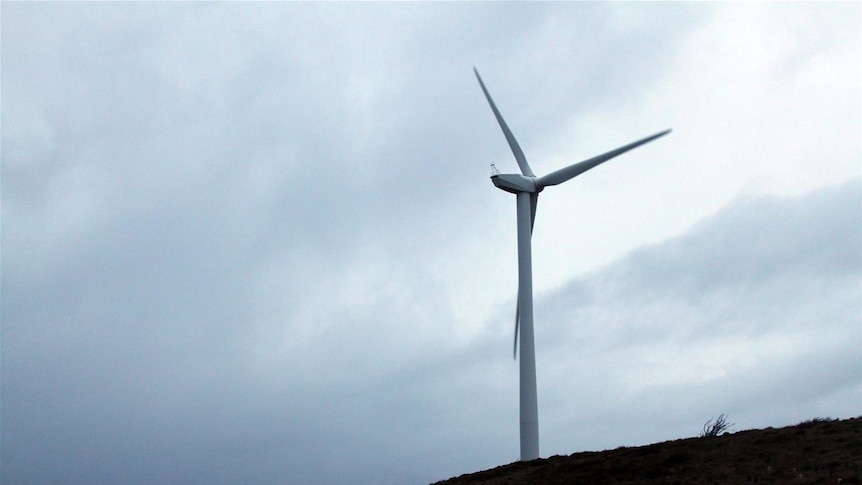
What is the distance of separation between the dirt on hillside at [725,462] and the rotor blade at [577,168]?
750 inches

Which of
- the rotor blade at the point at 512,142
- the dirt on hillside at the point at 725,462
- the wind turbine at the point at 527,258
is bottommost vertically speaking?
the dirt on hillside at the point at 725,462

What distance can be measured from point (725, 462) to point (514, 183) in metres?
25.5

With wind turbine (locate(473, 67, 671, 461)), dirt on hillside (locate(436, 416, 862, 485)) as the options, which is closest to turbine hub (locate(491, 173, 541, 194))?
wind turbine (locate(473, 67, 671, 461))

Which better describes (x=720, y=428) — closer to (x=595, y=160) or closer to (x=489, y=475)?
(x=489, y=475)

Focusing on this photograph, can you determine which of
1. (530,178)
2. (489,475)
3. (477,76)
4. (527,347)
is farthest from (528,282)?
(477,76)

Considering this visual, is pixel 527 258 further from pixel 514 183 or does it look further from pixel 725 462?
pixel 725 462

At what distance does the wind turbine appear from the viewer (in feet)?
191

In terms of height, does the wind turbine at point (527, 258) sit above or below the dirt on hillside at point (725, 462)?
above

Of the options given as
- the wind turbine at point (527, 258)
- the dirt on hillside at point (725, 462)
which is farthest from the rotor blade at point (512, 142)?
the dirt on hillside at point (725, 462)

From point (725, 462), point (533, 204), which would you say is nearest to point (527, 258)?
point (533, 204)

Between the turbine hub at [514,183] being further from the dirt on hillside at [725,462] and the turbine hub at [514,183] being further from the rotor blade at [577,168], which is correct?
the dirt on hillside at [725,462]

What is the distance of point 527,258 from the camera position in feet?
197

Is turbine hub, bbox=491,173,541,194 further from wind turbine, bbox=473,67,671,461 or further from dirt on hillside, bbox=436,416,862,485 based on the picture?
dirt on hillside, bbox=436,416,862,485

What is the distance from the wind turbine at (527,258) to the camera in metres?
58.2
